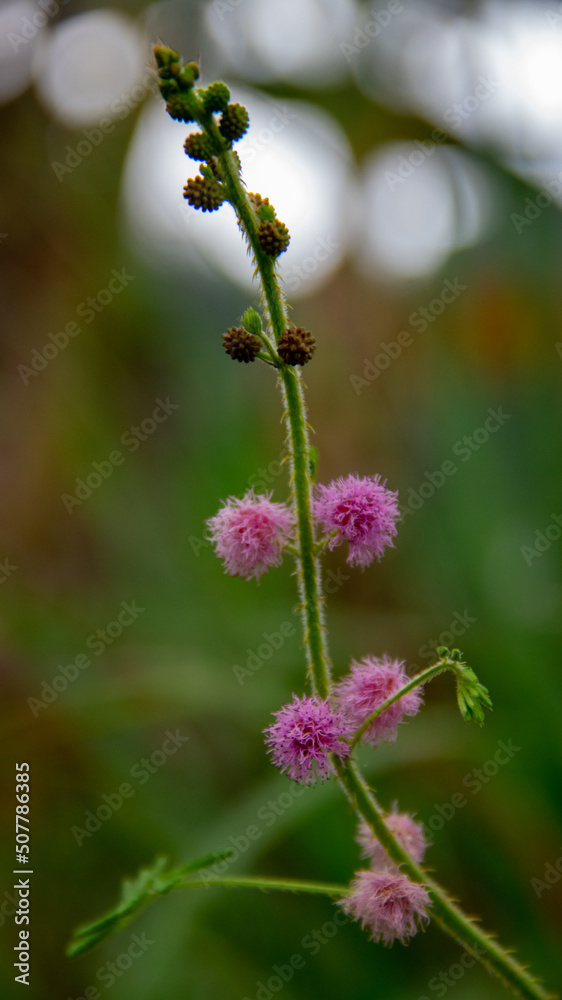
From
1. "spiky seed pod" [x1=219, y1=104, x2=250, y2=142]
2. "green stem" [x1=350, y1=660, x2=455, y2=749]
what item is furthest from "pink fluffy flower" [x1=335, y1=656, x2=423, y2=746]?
"spiky seed pod" [x1=219, y1=104, x2=250, y2=142]

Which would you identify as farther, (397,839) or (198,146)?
(397,839)

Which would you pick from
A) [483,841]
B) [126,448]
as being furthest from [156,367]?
[483,841]

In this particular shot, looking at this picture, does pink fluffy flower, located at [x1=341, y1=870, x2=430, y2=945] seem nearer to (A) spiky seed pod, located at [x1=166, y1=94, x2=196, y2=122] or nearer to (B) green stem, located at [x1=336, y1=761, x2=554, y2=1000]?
(B) green stem, located at [x1=336, y1=761, x2=554, y2=1000]

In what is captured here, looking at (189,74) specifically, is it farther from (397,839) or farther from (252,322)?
(397,839)

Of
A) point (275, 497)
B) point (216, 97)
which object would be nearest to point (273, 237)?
point (216, 97)

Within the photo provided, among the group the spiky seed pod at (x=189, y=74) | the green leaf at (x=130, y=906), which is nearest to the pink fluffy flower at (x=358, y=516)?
the green leaf at (x=130, y=906)

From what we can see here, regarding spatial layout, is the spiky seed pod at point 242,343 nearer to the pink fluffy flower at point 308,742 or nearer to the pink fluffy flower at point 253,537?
the pink fluffy flower at point 253,537
